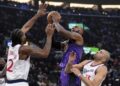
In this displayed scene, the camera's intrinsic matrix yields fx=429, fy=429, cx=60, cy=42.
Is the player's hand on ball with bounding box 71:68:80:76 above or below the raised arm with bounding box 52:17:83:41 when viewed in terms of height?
below

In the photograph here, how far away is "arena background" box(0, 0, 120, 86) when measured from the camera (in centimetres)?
2478

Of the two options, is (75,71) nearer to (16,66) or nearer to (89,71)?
(89,71)

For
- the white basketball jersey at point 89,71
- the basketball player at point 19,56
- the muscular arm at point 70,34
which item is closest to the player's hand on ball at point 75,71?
the white basketball jersey at point 89,71

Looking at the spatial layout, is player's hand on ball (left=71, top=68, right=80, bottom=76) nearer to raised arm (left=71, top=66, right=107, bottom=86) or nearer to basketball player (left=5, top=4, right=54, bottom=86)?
raised arm (left=71, top=66, right=107, bottom=86)

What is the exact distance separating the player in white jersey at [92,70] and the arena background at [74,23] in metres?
15.8

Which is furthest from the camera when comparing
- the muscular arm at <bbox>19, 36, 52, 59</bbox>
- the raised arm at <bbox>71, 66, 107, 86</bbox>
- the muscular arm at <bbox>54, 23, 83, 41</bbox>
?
the muscular arm at <bbox>54, 23, 83, 41</bbox>

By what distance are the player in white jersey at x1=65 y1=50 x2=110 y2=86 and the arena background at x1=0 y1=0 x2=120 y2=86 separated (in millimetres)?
15805

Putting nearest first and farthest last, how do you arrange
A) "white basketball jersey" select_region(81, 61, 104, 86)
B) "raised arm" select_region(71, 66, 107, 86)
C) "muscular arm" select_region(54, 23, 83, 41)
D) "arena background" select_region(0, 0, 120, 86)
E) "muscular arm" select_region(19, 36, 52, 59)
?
"muscular arm" select_region(19, 36, 52, 59) → "raised arm" select_region(71, 66, 107, 86) → "white basketball jersey" select_region(81, 61, 104, 86) → "muscular arm" select_region(54, 23, 83, 41) → "arena background" select_region(0, 0, 120, 86)

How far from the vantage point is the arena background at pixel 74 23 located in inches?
976

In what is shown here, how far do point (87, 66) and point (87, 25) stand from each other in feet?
78.8

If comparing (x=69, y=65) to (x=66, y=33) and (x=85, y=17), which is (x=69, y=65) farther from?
(x=85, y=17)

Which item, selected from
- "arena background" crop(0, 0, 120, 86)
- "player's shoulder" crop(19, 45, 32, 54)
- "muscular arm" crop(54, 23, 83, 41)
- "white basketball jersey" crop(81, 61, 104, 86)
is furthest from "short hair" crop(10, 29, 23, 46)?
"arena background" crop(0, 0, 120, 86)

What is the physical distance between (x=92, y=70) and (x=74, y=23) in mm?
22862

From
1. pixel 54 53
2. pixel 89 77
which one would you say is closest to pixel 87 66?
pixel 89 77
